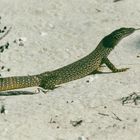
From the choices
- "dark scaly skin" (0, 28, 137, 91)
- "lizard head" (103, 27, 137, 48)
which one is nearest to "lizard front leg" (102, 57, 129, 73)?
"dark scaly skin" (0, 28, 137, 91)

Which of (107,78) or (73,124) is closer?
(73,124)

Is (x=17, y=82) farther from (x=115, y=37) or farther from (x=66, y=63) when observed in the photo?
(x=115, y=37)

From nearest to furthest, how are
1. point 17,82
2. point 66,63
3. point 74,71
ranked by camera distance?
1. point 17,82
2. point 74,71
3. point 66,63

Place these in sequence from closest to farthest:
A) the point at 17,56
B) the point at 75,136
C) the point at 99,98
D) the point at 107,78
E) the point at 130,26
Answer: the point at 75,136 → the point at 99,98 → the point at 107,78 → the point at 17,56 → the point at 130,26

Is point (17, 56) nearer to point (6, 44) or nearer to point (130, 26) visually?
point (6, 44)

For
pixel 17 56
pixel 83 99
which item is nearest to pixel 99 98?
pixel 83 99

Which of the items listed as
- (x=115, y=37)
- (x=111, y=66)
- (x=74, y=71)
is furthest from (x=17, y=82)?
(x=115, y=37)

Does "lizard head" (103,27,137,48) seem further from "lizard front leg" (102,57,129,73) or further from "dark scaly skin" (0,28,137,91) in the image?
"lizard front leg" (102,57,129,73)
